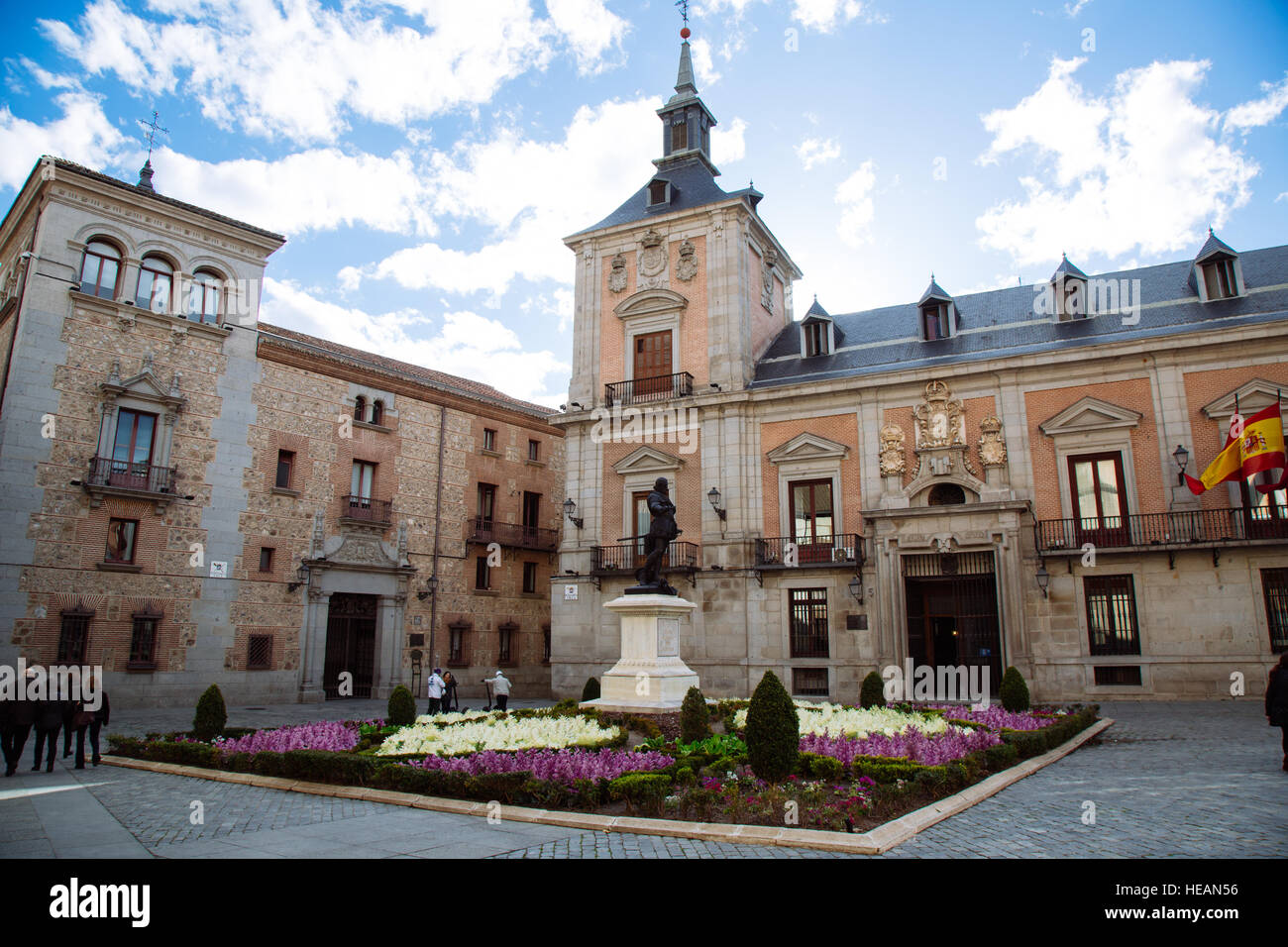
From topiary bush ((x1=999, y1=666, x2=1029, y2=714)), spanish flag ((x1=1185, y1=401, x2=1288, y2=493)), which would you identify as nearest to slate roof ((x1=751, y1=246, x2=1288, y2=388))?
spanish flag ((x1=1185, y1=401, x2=1288, y2=493))

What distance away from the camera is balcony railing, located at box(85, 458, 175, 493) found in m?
23.0

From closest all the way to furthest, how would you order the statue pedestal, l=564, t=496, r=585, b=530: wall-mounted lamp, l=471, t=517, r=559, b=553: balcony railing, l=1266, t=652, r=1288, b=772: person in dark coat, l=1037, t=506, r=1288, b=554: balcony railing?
1. l=1266, t=652, r=1288, b=772: person in dark coat
2. the statue pedestal
3. l=1037, t=506, r=1288, b=554: balcony railing
4. l=564, t=496, r=585, b=530: wall-mounted lamp
5. l=471, t=517, r=559, b=553: balcony railing

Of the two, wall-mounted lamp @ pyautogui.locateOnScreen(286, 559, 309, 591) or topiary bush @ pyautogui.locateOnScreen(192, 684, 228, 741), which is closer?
topiary bush @ pyautogui.locateOnScreen(192, 684, 228, 741)

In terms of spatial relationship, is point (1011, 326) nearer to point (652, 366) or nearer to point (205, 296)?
point (652, 366)

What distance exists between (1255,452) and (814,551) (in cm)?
1160

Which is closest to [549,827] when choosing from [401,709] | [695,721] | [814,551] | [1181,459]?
[695,721]

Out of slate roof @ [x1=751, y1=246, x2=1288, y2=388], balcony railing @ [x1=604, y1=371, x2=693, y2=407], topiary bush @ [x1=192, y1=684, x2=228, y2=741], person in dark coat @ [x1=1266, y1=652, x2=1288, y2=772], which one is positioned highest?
slate roof @ [x1=751, y1=246, x2=1288, y2=388]

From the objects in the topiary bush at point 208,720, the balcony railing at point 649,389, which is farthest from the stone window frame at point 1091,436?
the topiary bush at point 208,720

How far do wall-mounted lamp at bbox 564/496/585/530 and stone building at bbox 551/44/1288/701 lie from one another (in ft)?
0.66

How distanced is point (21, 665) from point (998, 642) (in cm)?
2642

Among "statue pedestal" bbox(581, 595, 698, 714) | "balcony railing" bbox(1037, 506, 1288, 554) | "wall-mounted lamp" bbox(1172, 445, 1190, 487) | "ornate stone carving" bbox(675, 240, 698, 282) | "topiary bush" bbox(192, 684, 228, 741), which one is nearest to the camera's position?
"topiary bush" bbox(192, 684, 228, 741)

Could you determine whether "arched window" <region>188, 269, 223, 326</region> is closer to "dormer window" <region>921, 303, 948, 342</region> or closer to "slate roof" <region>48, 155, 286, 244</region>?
"slate roof" <region>48, 155, 286, 244</region>
